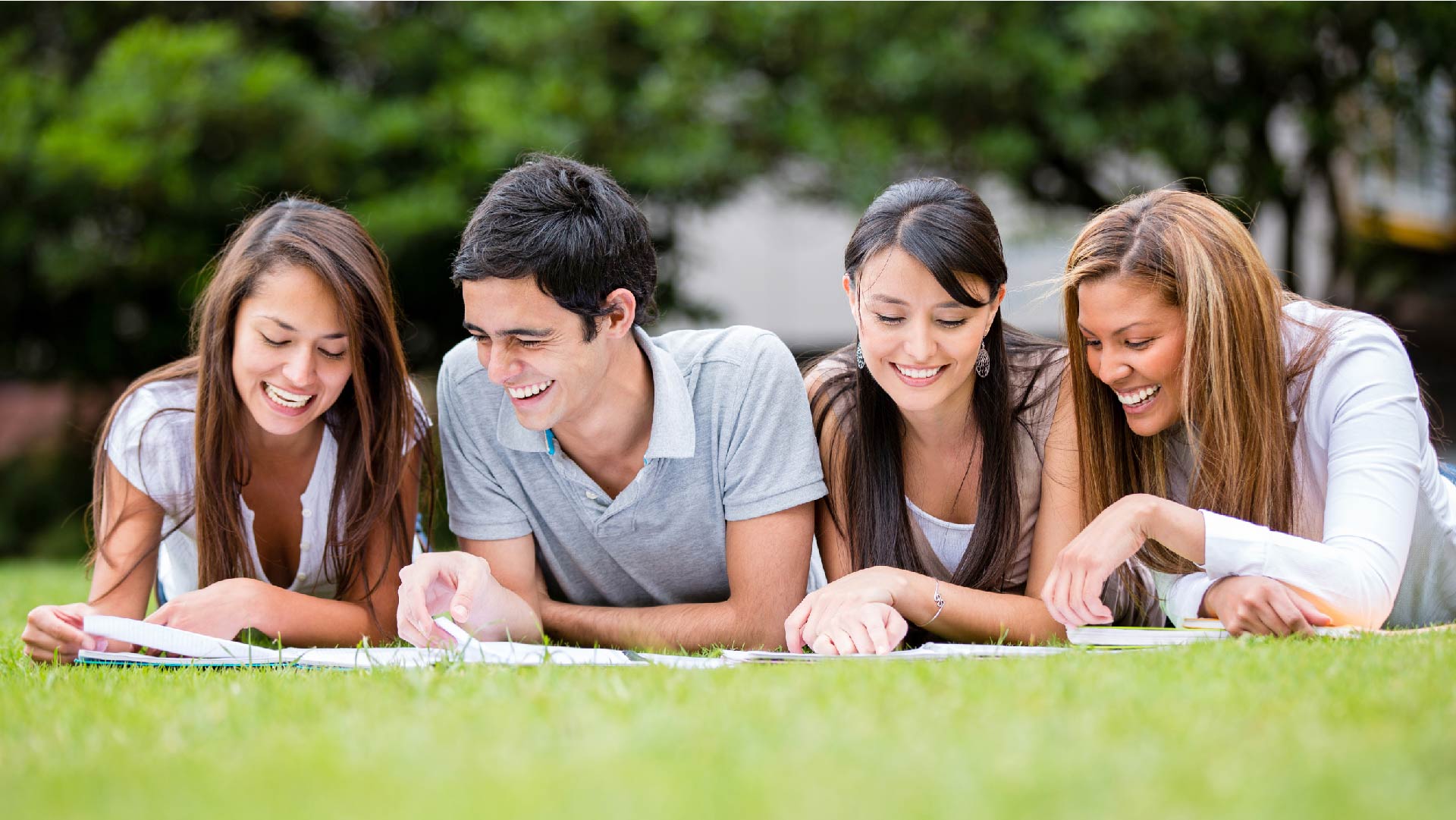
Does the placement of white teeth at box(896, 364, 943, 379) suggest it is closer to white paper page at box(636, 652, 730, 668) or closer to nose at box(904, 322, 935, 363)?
nose at box(904, 322, 935, 363)

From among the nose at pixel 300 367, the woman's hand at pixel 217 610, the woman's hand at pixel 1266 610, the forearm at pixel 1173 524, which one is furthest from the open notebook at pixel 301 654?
the woman's hand at pixel 1266 610

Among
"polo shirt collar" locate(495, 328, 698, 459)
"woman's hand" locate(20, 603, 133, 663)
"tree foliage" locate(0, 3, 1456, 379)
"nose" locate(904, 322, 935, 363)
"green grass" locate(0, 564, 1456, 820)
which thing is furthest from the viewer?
"tree foliage" locate(0, 3, 1456, 379)

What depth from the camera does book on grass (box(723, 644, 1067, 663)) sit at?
3123 mm

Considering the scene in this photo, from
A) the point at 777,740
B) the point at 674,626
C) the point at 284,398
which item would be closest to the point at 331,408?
the point at 284,398

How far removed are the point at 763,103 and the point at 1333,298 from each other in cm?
657

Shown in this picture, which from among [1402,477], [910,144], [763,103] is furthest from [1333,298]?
[1402,477]

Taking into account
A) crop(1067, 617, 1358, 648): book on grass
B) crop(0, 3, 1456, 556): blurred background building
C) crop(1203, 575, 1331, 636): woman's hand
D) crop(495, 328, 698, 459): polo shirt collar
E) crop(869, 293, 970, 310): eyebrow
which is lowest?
crop(1067, 617, 1358, 648): book on grass

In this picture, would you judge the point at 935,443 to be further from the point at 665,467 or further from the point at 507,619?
the point at 507,619

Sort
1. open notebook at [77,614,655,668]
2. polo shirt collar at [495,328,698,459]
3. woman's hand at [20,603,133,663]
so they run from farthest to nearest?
polo shirt collar at [495,328,698,459] → woman's hand at [20,603,133,663] → open notebook at [77,614,655,668]

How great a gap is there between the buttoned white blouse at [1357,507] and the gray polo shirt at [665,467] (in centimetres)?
124

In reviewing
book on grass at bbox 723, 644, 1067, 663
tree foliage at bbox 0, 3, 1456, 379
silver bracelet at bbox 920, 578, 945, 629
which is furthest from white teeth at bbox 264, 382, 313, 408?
tree foliage at bbox 0, 3, 1456, 379

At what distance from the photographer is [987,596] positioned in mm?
3746

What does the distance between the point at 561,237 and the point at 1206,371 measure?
1.88 metres

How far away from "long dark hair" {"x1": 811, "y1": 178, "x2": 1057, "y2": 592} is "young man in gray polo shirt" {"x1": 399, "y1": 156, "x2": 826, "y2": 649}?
167 millimetres
